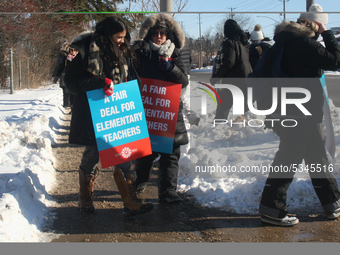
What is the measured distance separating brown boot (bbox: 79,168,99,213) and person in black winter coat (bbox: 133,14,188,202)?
79 cm

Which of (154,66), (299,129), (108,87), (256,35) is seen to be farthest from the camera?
(256,35)

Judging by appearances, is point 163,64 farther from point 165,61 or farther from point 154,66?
point 154,66

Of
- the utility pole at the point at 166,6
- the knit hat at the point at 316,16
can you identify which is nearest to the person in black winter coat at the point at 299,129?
the knit hat at the point at 316,16

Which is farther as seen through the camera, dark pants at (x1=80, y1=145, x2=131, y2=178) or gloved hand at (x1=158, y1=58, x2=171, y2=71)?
gloved hand at (x1=158, y1=58, x2=171, y2=71)

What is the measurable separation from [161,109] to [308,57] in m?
1.60

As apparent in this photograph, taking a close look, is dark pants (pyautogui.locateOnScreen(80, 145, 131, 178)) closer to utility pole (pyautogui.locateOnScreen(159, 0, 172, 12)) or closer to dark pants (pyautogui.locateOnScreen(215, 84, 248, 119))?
utility pole (pyautogui.locateOnScreen(159, 0, 172, 12))

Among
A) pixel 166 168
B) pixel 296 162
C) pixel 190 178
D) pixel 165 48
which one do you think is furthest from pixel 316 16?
pixel 190 178

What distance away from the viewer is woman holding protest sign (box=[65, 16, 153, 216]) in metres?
3.35

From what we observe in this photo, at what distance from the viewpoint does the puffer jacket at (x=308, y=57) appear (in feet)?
10.3

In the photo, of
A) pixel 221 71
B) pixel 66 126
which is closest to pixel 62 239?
pixel 221 71

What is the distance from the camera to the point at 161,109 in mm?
4027

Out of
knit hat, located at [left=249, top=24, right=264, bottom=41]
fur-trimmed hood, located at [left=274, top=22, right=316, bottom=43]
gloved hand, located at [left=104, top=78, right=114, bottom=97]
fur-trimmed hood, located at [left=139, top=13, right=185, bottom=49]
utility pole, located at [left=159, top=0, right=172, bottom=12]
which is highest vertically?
utility pole, located at [left=159, top=0, right=172, bottom=12]

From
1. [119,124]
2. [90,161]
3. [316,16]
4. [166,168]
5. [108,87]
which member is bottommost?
[166,168]

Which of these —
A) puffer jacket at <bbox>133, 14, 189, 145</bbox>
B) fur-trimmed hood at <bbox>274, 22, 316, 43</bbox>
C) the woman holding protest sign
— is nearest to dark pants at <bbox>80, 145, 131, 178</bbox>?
the woman holding protest sign
